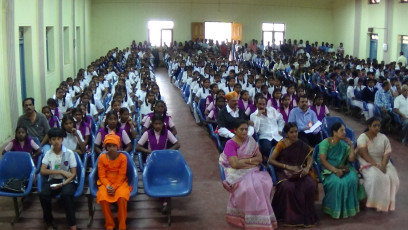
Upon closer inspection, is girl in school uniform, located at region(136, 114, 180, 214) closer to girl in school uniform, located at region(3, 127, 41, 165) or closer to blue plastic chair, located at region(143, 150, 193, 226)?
blue plastic chair, located at region(143, 150, 193, 226)

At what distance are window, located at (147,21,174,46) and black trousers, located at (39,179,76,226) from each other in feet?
65.2

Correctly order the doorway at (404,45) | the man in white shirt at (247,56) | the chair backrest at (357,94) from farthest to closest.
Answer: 1. the man in white shirt at (247,56)
2. the doorway at (404,45)
3. the chair backrest at (357,94)

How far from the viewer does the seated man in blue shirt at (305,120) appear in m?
7.42

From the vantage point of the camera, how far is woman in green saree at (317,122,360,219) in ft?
17.9

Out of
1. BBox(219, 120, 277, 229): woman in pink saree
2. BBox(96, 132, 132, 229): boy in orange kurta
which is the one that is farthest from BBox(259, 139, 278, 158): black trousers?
BBox(96, 132, 132, 229): boy in orange kurta

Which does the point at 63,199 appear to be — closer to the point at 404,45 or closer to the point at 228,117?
the point at 228,117

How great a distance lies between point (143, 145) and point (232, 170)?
1.35 meters

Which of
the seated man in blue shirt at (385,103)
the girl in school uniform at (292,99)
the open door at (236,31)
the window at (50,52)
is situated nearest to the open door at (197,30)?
the open door at (236,31)

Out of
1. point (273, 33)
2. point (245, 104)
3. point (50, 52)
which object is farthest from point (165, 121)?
point (273, 33)

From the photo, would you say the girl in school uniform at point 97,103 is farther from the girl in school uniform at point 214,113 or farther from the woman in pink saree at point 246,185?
the woman in pink saree at point 246,185

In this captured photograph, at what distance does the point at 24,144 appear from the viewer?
5.93 meters

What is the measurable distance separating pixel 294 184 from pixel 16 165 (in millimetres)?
3144

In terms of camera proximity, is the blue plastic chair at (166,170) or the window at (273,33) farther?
the window at (273,33)

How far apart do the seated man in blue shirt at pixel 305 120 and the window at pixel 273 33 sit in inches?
714
